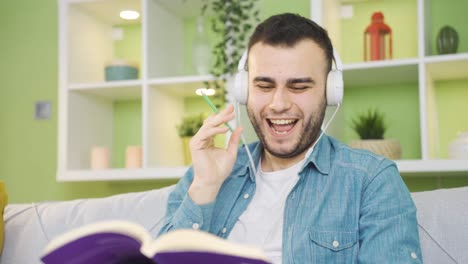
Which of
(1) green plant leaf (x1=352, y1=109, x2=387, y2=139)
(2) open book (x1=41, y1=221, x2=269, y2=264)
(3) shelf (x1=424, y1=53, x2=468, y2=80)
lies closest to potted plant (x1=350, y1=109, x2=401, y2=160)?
(1) green plant leaf (x1=352, y1=109, x2=387, y2=139)

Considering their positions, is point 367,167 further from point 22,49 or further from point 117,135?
point 22,49

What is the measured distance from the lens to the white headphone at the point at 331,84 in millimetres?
1405

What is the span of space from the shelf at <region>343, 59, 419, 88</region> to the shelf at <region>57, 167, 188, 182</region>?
781mm

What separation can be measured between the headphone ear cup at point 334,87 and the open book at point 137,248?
0.74m

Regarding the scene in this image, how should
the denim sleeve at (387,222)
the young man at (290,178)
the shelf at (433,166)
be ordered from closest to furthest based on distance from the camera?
the denim sleeve at (387,222) → the young man at (290,178) → the shelf at (433,166)

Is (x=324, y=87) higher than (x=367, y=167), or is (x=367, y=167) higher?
(x=324, y=87)

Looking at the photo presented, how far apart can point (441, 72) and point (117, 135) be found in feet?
5.19

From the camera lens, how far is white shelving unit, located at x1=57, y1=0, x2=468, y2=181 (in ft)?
8.02

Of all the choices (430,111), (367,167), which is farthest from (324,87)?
(430,111)

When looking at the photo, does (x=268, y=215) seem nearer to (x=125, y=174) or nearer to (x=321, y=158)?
(x=321, y=158)

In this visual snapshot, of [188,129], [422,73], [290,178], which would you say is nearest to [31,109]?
[188,129]

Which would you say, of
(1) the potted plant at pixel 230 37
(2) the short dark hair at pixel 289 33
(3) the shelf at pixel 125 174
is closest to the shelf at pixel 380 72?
(1) the potted plant at pixel 230 37

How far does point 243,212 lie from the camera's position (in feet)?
4.79

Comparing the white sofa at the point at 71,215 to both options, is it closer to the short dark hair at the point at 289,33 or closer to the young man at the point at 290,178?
the young man at the point at 290,178
